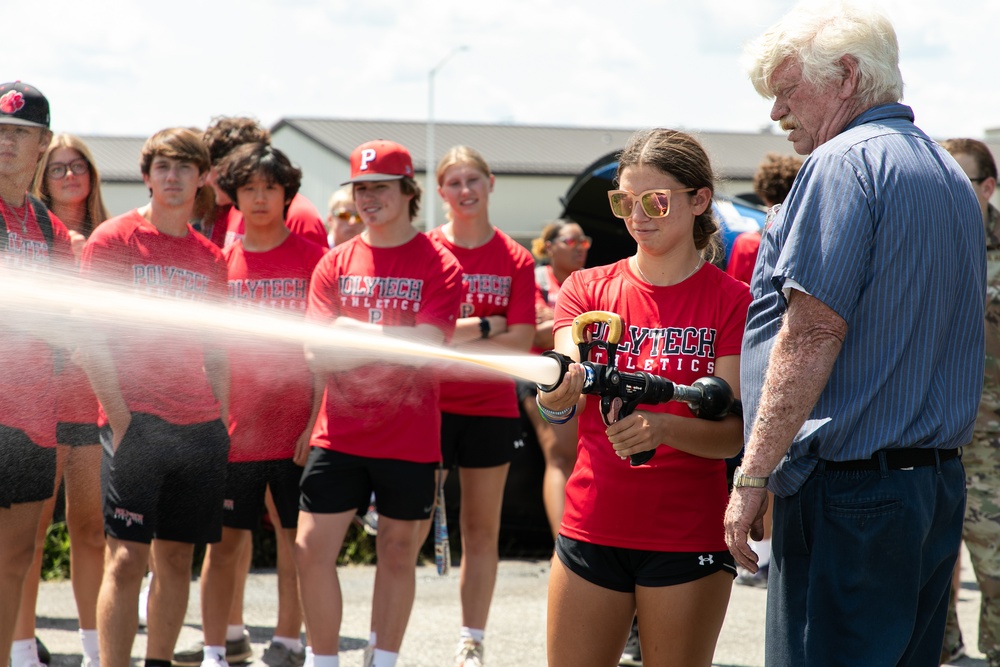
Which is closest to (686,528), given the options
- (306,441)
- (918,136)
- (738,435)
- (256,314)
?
(738,435)

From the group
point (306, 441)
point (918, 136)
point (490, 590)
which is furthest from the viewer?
point (490, 590)

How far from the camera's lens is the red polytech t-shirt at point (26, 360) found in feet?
13.4

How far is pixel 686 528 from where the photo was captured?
3281mm

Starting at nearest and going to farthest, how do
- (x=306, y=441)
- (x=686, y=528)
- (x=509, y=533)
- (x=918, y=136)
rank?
(x=918, y=136), (x=686, y=528), (x=306, y=441), (x=509, y=533)

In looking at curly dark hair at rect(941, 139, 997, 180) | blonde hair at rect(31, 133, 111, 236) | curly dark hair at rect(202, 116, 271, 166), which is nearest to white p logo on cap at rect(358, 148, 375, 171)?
curly dark hair at rect(202, 116, 271, 166)

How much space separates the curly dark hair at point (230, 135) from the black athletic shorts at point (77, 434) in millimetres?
1752

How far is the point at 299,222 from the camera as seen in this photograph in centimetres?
597

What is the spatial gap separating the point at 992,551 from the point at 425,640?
303 cm

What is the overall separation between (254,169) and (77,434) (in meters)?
1.58

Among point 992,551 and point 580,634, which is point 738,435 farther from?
point 992,551

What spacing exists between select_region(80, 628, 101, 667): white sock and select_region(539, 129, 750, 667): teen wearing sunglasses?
8.78 feet

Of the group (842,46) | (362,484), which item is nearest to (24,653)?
(362,484)

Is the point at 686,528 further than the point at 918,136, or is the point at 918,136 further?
the point at 686,528

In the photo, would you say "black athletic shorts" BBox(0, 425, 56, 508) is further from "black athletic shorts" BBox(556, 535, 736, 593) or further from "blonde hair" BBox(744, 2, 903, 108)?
"blonde hair" BBox(744, 2, 903, 108)
